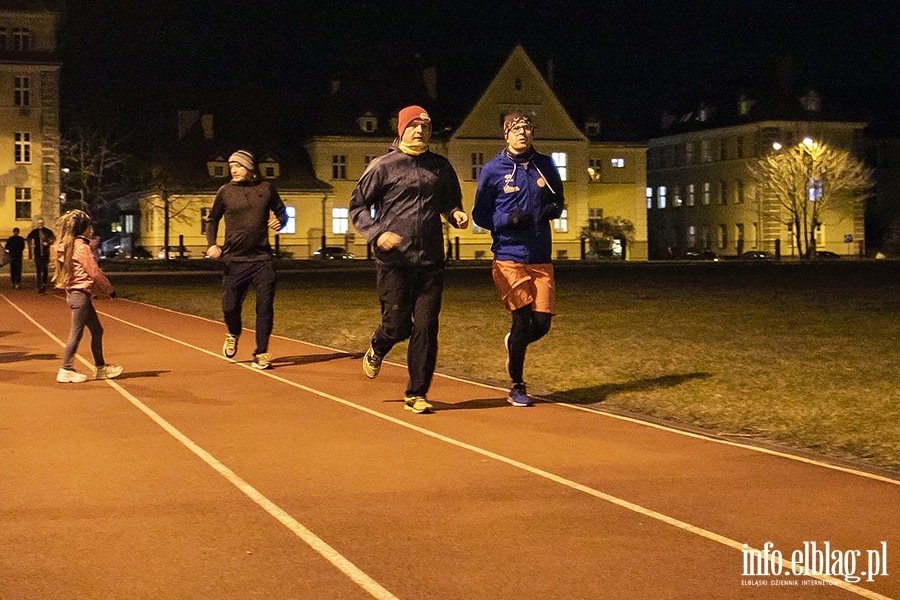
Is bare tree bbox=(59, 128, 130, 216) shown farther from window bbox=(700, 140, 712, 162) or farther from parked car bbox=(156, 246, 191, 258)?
window bbox=(700, 140, 712, 162)

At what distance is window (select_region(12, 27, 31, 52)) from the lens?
70750 mm

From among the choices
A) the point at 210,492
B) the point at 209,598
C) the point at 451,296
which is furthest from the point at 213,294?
the point at 209,598

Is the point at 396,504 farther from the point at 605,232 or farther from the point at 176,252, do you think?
the point at 605,232

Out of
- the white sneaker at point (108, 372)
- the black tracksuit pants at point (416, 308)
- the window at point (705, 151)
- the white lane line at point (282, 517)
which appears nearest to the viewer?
the white lane line at point (282, 517)

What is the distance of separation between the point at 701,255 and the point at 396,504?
8103 centimetres

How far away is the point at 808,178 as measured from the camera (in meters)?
79.2

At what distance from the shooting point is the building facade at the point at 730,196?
86750 millimetres

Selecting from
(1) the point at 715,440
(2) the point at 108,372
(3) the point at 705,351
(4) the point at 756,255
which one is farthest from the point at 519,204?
(4) the point at 756,255

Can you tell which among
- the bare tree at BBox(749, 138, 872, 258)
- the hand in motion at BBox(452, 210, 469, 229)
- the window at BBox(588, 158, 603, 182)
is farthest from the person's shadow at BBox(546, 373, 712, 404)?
the window at BBox(588, 158, 603, 182)

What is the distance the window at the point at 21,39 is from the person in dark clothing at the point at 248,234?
61196 millimetres

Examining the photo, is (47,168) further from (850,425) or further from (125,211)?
(850,425)

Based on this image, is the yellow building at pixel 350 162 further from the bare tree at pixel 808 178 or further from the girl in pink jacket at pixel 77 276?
the girl in pink jacket at pixel 77 276

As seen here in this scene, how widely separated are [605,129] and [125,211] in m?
31.2

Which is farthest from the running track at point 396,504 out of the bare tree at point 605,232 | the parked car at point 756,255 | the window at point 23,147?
the parked car at point 756,255
